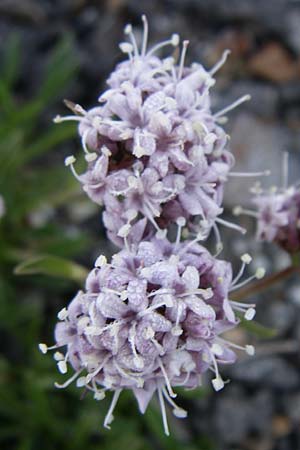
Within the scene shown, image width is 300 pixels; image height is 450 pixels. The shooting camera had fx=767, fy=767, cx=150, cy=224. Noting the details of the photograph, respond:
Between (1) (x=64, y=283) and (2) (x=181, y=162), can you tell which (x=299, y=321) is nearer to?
(1) (x=64, y=283)

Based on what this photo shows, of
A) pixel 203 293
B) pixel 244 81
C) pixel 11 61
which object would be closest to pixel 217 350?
pixel 203 293

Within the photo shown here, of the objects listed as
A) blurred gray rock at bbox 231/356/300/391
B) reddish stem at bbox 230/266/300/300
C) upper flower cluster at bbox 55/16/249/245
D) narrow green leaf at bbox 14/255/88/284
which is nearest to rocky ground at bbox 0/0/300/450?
blurred gray rock at bbox 231/356/300/391

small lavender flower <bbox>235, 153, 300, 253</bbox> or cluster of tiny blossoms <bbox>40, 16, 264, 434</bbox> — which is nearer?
cluster of tiny blossoms <bbox>40, 16, 264, 434</bbox>

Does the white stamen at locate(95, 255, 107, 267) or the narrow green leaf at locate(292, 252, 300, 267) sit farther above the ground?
the white stamen at locate(95, 255, 107, 267)

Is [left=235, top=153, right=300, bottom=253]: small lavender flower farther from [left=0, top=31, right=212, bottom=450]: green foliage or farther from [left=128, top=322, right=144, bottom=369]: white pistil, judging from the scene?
[left=0, top=31, right=212, bottom=450]: green foliage

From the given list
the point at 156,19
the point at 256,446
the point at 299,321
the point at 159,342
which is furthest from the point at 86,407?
the point at 156,19

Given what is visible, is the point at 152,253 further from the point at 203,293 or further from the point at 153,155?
the point at 153,155
